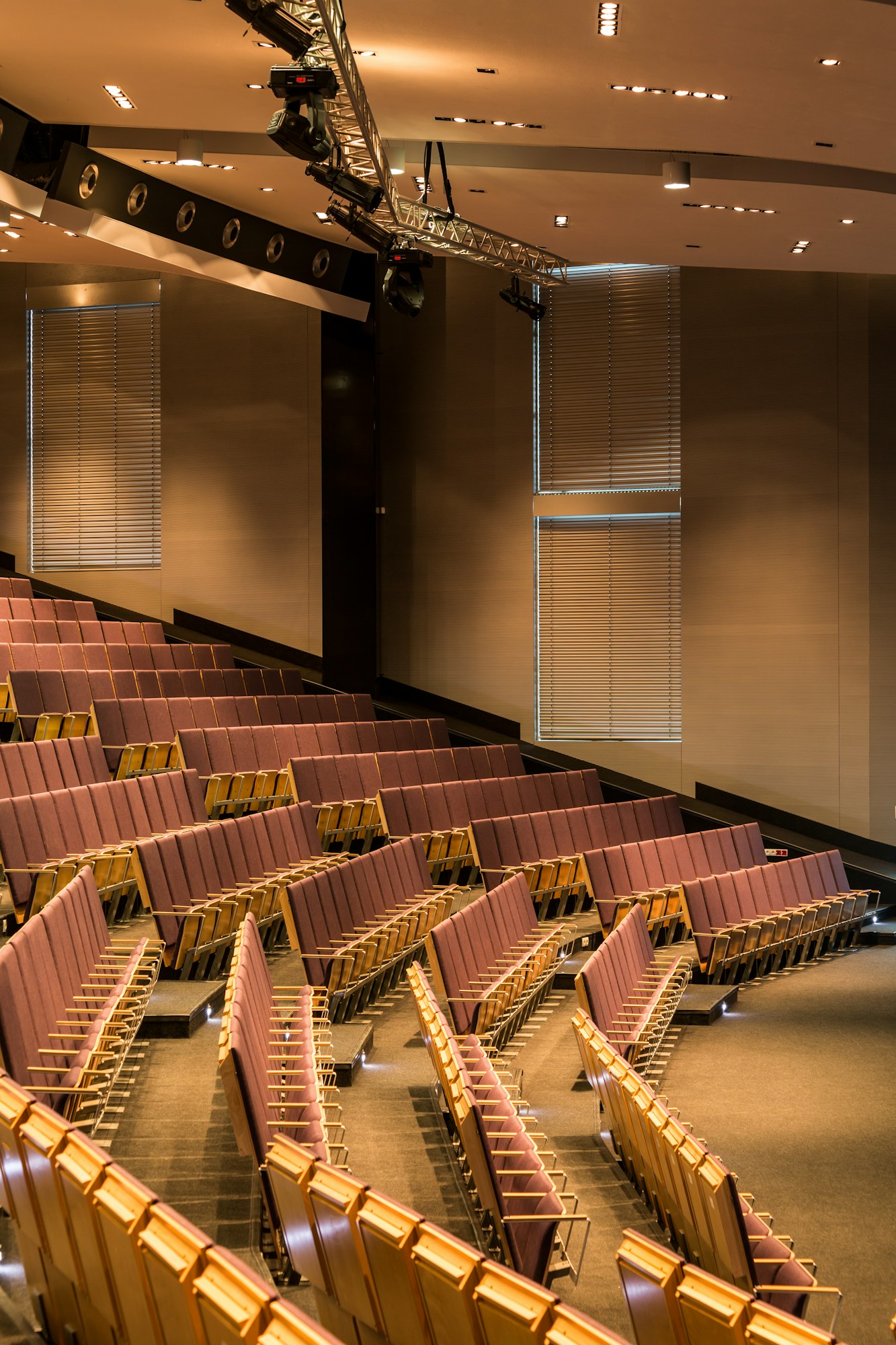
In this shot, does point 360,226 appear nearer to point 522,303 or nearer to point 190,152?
point 190,152

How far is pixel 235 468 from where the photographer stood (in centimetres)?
539

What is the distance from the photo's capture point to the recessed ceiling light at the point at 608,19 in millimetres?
2309

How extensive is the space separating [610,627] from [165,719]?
2.05 m

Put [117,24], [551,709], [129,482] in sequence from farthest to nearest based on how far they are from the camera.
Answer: [129,482]
[551,709]
[117,24]

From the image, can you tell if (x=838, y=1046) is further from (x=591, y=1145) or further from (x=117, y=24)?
(x=117, y=24)

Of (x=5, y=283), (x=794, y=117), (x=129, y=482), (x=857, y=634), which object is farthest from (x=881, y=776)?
(x=5, y=283)

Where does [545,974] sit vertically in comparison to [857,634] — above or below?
below

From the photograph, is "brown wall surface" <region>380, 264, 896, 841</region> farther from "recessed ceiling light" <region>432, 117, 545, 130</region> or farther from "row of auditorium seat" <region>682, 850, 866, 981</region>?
"recessed ceiling light" <region>432, 117, 545, 130</region>

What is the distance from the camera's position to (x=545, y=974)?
2.94m

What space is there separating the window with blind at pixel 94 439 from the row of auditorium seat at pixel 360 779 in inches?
78.4

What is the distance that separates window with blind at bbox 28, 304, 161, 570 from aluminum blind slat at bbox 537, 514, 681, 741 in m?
1.74

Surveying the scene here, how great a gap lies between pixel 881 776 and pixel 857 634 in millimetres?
529

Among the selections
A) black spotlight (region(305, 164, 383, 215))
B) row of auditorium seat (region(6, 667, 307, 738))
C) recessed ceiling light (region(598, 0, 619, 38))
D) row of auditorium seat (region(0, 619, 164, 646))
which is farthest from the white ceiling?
row of auditorium seat (region(6, 667, 307, 738))

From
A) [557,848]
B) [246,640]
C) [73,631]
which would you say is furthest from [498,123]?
[246,640]
